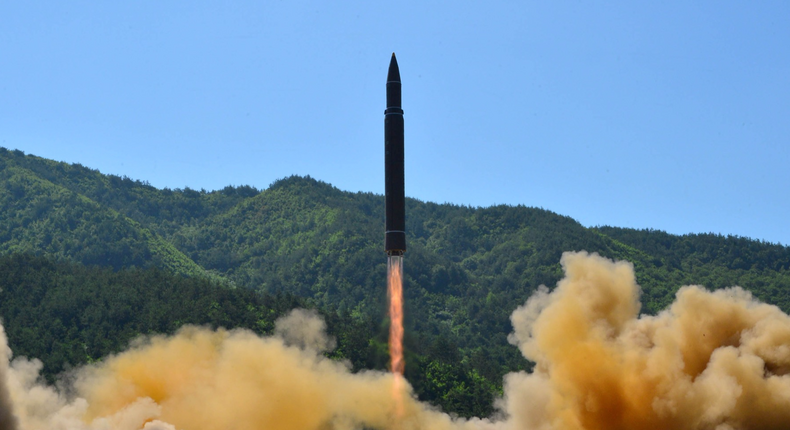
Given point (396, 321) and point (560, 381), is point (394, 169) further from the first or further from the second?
point (396, 321)

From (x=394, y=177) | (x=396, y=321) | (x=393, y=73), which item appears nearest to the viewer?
(x=394, y=177)

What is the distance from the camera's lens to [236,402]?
74.0m

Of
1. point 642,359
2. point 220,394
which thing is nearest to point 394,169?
point 642,359

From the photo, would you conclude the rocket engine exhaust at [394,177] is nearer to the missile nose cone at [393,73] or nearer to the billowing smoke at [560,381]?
the missile nose cone at [393,73]

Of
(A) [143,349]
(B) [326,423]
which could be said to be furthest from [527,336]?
(A) [143,349]

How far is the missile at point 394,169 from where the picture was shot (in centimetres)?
6097

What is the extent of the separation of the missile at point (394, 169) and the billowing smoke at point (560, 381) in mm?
9478

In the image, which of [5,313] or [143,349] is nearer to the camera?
[143,349]

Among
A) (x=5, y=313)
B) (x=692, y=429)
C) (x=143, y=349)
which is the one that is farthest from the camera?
(x=5, y=313)

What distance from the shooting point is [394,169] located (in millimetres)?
62000

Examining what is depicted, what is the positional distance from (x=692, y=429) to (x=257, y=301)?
81.5m

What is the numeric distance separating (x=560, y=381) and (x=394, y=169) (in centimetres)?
1520

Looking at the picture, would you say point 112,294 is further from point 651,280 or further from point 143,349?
point 651,280

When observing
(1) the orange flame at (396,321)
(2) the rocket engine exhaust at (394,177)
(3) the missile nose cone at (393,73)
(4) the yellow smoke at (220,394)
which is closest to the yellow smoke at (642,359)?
(1) the orange flame at (396,321)
